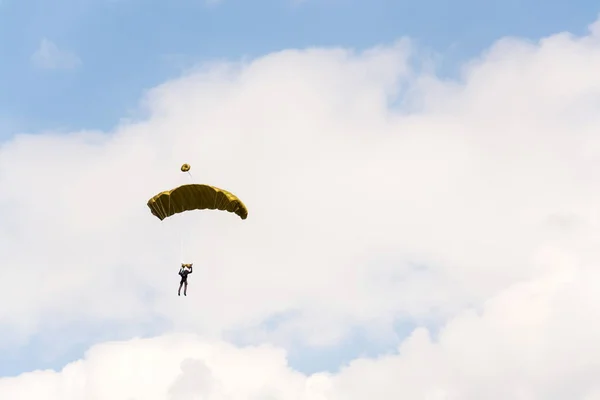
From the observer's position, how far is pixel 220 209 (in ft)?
182

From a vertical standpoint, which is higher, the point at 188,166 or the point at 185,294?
the point at 188,166

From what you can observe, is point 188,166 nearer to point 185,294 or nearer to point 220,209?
point 220,209

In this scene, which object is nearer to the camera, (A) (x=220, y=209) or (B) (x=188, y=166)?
(B) (x=188, y=166)

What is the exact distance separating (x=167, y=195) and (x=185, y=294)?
6671mm

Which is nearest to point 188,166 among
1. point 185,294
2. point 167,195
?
point 167,195

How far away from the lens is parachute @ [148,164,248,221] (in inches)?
2109

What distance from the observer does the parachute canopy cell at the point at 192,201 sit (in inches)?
2110

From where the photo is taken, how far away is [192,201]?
5441cm

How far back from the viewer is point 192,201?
2142 inches

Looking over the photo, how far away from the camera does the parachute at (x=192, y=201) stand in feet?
176

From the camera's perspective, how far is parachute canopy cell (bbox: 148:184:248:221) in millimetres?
53594

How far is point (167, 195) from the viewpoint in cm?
5366

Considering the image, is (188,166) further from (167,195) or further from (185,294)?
(185,294)

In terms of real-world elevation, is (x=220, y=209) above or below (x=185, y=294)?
above
